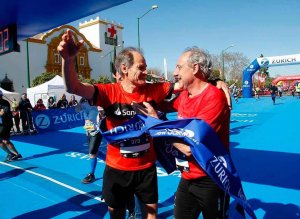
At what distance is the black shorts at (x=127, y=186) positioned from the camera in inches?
104

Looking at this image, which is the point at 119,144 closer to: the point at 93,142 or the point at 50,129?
the point at 93,142

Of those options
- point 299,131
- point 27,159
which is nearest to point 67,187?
point 27,159

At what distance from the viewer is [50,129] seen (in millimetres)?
13766

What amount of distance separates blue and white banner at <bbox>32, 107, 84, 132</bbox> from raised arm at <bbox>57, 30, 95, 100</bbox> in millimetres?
11889

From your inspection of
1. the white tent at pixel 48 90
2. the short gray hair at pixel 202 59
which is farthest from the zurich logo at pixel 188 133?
the white tent at pixel 48 90

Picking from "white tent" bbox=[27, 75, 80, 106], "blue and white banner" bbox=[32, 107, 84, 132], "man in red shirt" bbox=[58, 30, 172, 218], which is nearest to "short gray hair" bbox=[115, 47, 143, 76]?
"man in red shirt" bbox=[58, 30, 172, 218]

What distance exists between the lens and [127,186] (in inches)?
104

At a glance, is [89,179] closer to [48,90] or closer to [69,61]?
[69,61]

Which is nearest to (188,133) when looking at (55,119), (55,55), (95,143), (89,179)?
(95,143)

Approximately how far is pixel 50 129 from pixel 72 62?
12.3 meters

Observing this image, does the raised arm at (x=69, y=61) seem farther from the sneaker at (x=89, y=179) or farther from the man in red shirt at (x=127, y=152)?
the sneaker at (x=89, y=179)

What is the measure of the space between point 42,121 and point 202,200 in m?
12.5

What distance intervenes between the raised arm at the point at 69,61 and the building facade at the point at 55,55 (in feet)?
77.8

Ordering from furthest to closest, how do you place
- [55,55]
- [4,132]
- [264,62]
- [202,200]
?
[55,55] → [264,62] → [4,132] → [202,200]
